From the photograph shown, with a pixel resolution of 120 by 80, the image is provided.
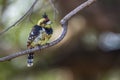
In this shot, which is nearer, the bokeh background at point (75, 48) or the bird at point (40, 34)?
the bird at point (40, 34)

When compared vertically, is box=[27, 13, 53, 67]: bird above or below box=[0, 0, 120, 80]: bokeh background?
above

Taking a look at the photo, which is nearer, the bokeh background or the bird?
the bird

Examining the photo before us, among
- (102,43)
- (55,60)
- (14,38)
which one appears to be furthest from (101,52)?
(14,38)

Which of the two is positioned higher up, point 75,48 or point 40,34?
point 40,34

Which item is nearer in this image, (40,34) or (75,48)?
(40,34)

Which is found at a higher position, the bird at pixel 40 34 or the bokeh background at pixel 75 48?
the bird at pixel 40 34
